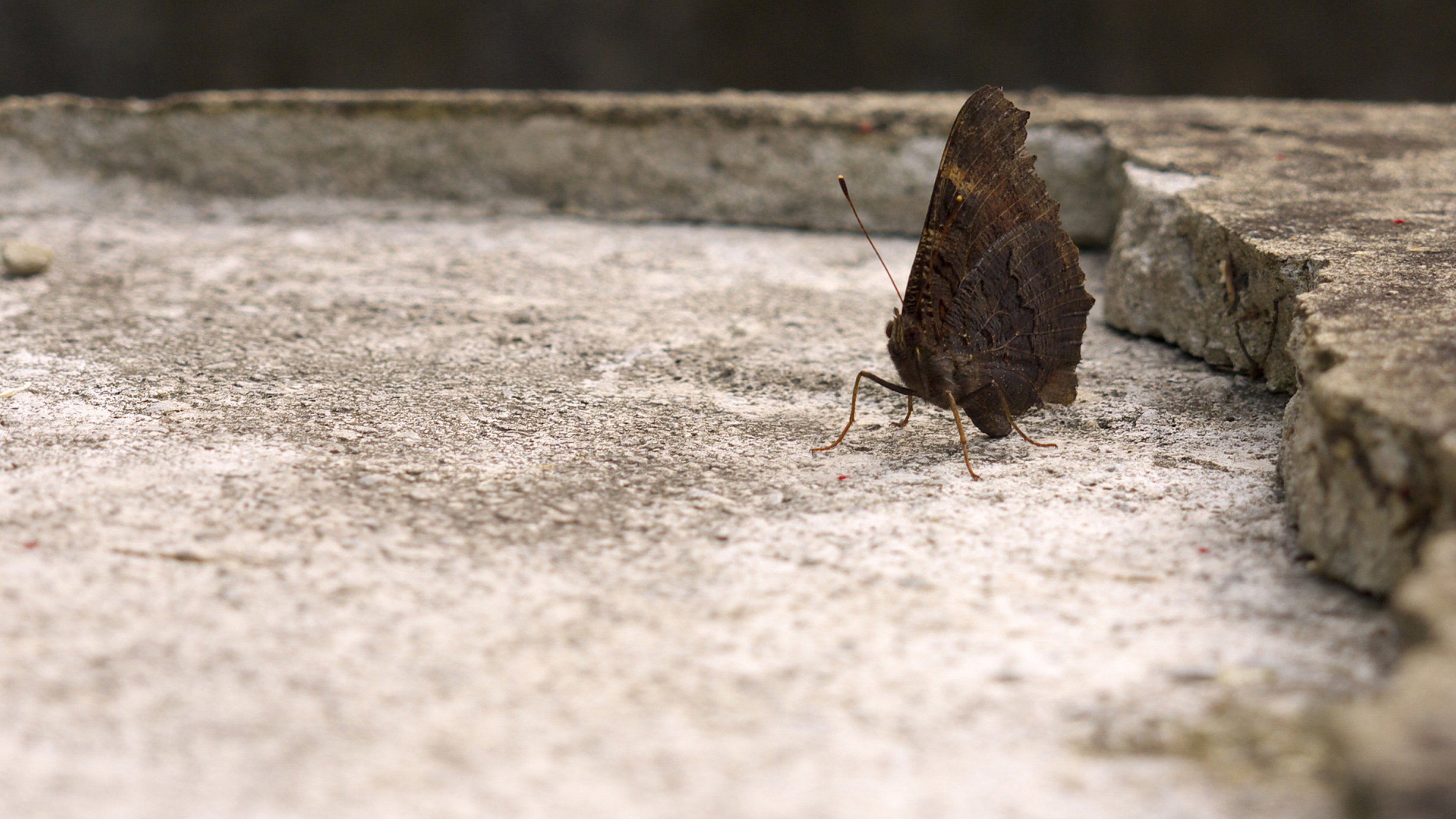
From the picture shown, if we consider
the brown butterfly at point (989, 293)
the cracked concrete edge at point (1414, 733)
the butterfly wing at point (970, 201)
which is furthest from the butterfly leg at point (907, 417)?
the cracked concrete edge at point (1414, 733)

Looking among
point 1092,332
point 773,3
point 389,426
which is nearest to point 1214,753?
point 389,426

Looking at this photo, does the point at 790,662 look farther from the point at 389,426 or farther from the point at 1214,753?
the point at 389,426

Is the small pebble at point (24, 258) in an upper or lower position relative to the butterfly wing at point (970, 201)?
lower

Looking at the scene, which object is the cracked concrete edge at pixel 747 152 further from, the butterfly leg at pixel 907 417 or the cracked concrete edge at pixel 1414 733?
the cracked concrete edge at pixel 1414 733

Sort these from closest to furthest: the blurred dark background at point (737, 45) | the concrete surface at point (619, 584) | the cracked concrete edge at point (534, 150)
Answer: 1. the concrete surface at point (619, 584)
2. the cracked concrete edge at point (534, 150)
3. the blurred dark background at point (737, 45)

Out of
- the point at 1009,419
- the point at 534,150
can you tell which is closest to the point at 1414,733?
the point at 1009,419

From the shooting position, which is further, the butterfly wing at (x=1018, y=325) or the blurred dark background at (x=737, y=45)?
the blurred dark background at (x=737, y=45)
